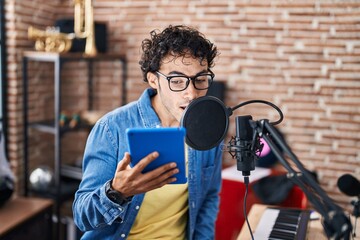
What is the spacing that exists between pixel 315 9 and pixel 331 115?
78 centimetres

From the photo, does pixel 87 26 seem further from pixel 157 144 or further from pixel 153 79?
pixel 157 144

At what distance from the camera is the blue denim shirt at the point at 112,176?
4.66 feet

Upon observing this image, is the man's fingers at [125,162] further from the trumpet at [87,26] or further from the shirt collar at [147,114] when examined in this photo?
the trumpet at [87,26]

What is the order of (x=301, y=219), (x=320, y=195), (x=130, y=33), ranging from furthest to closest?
(x=130, y=33)
(x=301, y=219)
(x=320, y=195)

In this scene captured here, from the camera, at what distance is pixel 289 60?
3.24m

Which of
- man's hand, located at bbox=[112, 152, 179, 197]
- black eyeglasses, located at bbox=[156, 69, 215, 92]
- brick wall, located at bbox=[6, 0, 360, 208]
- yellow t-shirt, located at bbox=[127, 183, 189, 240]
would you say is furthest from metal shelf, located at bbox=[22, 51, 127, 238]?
man's hand, located at bbox=[112, 152, 179, 197]

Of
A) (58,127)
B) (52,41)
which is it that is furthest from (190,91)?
(52,41)

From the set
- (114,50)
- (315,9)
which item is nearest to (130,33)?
(114,50)

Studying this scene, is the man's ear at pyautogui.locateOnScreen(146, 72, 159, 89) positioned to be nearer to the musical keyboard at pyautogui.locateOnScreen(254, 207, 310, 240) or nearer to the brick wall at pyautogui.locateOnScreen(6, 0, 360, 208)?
the musical keyboard at pyautogui.locateOnScreen(254, 207, 310, 240)

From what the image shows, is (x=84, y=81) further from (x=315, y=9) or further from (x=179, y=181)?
(x=179, y=181)

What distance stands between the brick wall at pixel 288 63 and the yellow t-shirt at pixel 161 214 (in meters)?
1.75

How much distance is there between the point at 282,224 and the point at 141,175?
0.83 meters

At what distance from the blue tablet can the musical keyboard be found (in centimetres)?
67

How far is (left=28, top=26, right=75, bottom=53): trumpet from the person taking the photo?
3.20 meters
